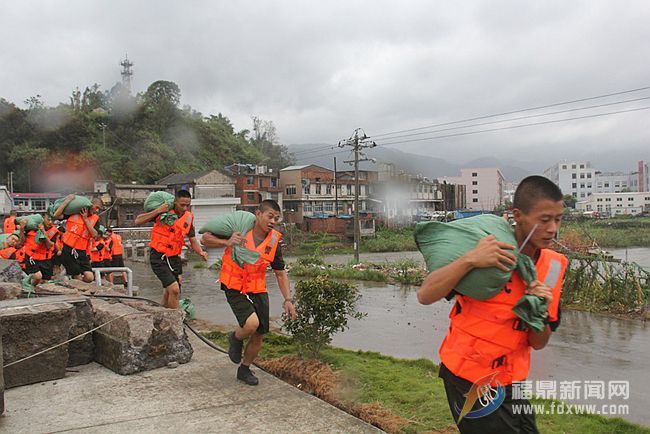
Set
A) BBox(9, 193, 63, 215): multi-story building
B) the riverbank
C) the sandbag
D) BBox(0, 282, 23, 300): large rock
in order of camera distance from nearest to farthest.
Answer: the sandbag → BBox(0, 282, 23, 300): large rock → the riverbank → BBox(9, 193, 63, 215): multi-story building

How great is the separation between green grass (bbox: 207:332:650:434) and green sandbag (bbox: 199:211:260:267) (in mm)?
1515

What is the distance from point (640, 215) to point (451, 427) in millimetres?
77750

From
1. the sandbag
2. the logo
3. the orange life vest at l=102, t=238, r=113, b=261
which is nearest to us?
the sandbag

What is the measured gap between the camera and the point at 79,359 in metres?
5.36


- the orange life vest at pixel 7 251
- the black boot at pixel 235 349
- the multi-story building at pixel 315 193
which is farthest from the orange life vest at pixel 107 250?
the multi-story building at pixel 315 193

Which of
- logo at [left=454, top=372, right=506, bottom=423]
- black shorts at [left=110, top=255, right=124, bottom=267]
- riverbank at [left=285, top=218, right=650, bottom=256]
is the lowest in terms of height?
riverbank at [left=285, top=218, right=650, bottom=256]

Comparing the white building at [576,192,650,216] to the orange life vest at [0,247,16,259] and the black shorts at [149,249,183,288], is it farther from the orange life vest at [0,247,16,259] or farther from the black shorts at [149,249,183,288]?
the black shorts at [149,249,183,288]

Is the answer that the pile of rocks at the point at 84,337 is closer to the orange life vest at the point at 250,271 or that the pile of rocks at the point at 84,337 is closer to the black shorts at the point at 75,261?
the orange life vest at the point at 250,271

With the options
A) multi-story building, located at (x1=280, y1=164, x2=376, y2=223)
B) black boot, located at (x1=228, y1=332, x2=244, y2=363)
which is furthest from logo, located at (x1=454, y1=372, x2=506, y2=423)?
multi-story building, located at (x1=280, y1=164, x2=376, y2=223)

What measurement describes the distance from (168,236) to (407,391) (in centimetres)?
372

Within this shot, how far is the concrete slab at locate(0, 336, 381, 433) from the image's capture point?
381cm

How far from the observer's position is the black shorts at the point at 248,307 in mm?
4750

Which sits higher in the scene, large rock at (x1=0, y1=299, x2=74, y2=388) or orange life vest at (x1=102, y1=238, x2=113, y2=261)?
orange life vest at (x1=102, y1=238, x2=113, y2=261)

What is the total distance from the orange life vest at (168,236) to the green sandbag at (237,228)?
203cm
